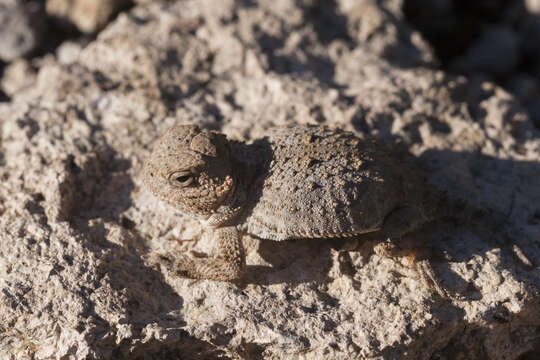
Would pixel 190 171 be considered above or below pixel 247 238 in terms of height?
above

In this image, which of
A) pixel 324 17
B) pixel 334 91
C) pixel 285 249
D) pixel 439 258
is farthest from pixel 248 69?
pixel 439 258

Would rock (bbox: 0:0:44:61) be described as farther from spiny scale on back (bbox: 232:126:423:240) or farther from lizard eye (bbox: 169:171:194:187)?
spiny scale on back (bbox: 232:126:423:240)

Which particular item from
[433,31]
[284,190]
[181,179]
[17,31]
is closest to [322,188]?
[284,190]

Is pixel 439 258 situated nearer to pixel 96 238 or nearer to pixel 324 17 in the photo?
pixel 96 238

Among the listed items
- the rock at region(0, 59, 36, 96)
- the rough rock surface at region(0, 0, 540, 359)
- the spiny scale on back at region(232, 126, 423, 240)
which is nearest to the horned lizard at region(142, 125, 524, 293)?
the spiny scale on back at region(232, 126, 423, 240)

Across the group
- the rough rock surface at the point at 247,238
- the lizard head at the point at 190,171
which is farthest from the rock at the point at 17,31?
the lizard head at the point at 190,171

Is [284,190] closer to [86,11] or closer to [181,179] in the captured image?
[181,179]
